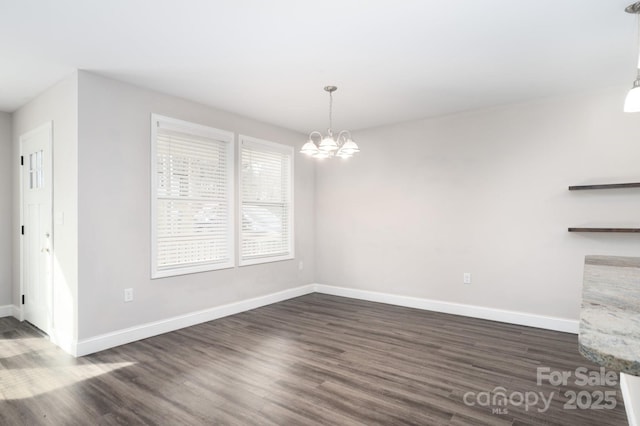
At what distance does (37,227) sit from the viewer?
3.77 m

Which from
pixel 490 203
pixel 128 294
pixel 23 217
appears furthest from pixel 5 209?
pixel 490 203

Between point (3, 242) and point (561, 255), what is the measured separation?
6454mm

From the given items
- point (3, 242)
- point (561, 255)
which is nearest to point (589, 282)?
point (561, 255)

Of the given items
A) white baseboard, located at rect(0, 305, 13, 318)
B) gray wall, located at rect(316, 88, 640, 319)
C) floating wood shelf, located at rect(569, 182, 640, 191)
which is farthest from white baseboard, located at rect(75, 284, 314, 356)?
floating wood shelf, located at rect(569, 182, 640, 191)

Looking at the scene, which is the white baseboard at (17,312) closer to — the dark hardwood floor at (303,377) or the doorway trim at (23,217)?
the doorway trim at (23,217)

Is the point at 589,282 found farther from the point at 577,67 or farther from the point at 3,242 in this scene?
the point at 3,242

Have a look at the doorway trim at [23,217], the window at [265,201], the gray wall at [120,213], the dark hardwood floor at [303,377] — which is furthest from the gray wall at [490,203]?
the doorway trim at [23,217]

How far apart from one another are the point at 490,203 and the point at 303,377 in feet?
9.77

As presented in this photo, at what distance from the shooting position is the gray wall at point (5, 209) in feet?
14.1

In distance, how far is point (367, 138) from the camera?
5238 mm

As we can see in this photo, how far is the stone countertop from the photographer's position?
2.13 feet

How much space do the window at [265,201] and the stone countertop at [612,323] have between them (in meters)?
3.89

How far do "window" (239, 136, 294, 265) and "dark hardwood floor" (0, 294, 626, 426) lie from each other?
4.01 feet

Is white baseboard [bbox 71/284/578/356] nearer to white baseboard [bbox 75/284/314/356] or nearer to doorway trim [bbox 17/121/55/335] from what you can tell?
white baseboard [bbox 75/284/314/356]
